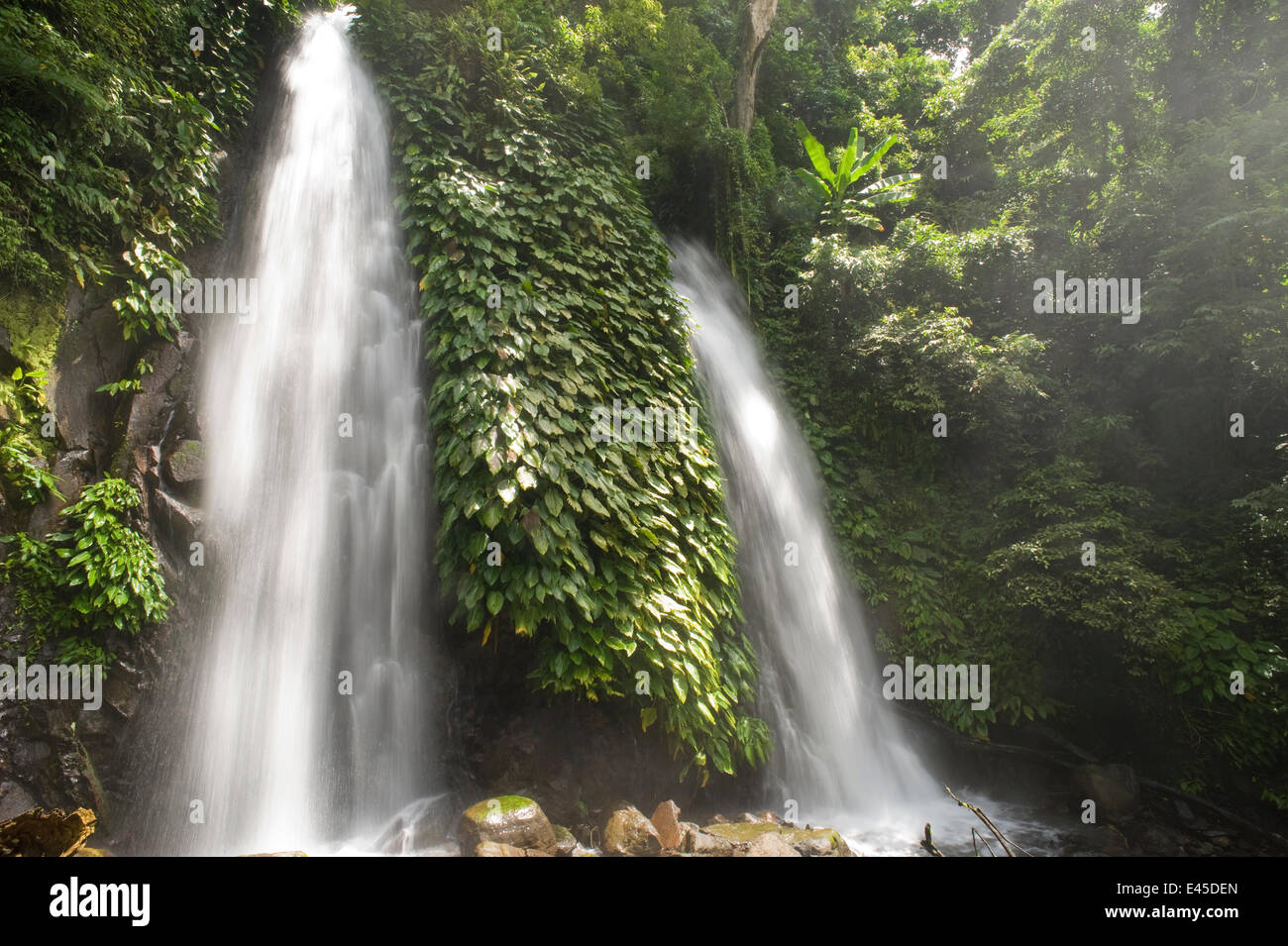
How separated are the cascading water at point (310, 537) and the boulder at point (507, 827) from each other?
39.7 inches

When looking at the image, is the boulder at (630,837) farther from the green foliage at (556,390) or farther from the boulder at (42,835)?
the boulder at (42,835)

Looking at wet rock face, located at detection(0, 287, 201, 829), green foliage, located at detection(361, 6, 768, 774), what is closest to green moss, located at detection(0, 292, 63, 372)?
wet rock face, located at detection(0, 287, 201, 829)

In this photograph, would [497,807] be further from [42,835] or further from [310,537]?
[310,537]

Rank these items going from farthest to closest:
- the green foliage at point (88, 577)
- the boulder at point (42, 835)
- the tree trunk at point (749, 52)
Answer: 1. the tree trunk at point (749, 52)
2. the green foliage at point (88, 577)
3. the boulder at point (42, 835)

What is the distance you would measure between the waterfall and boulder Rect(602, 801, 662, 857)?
217 cm

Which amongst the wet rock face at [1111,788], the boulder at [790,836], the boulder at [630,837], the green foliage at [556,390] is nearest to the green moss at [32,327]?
the green foliage at [556,390]

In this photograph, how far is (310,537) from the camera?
17.7 feet

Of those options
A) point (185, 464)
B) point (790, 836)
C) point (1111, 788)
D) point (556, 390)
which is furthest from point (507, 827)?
point (1111, 788)

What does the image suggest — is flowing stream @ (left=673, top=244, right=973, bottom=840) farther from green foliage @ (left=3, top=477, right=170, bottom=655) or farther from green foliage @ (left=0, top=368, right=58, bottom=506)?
green foliage @ (left=0, top=368, right=58, bottom=506)

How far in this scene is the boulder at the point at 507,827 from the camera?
403 cm

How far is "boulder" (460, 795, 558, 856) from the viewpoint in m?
4.03

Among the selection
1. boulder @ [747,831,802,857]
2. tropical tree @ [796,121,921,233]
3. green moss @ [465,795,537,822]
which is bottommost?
boulder @ [747,831,802,857]

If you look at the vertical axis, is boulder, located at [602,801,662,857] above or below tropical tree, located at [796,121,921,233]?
below
